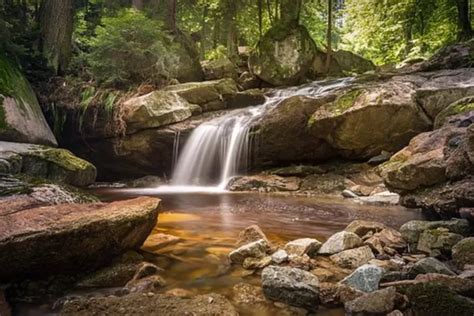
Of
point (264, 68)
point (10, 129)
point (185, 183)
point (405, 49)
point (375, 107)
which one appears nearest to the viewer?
point (10, 129)

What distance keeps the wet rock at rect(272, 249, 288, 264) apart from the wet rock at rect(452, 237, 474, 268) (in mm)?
1630

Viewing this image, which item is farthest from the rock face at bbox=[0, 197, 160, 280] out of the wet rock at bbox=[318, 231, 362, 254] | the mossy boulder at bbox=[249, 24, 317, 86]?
the mossy boulder at bbox=[249, 24, 317, 86]

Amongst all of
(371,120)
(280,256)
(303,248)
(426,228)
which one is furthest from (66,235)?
(371,120)

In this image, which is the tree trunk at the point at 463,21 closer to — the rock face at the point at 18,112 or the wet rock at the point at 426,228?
the wet rock at the point at 426,228

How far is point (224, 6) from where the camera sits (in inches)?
733

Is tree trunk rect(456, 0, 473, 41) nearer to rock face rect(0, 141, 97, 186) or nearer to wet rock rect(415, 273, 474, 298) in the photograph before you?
rock face rect(0, 141, 97, 186)

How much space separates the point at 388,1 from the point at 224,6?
7.39 meters

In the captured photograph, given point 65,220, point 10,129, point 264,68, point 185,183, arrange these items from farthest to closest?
point 264,68 → point 185,183 → point 10,129 → point 65,220

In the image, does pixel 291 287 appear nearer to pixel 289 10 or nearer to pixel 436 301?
pixel 436 301

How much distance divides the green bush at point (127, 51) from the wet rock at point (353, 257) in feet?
31.5

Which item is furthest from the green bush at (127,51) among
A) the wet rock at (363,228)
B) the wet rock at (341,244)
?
the wet rock at (341,244)

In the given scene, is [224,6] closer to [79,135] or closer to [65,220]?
[79,135]

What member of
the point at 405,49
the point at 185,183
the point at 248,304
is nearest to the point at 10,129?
the point at 185,183

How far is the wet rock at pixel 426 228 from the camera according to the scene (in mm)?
4422
